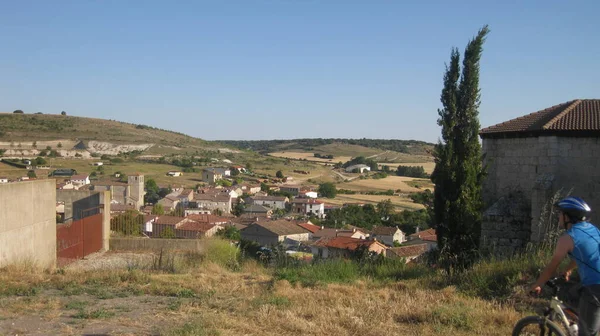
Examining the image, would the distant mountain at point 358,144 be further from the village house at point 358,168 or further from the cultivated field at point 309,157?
the village house at point 358,168

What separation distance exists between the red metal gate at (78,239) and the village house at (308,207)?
5102cm

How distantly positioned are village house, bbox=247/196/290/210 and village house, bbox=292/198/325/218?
2.04 meters

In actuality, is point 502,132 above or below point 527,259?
→ above

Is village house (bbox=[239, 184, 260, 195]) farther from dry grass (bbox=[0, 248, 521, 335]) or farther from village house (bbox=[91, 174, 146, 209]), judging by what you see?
dry grass (bbox=[0, 248, 521, 335])

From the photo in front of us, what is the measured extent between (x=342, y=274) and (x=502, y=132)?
7885 mm

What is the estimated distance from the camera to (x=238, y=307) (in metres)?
6.34

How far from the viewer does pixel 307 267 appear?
8.79 metres

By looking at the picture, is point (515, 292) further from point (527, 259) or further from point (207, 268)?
point (207, 268)

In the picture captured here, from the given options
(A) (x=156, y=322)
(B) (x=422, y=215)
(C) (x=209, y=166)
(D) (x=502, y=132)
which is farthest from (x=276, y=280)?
(C) (x=209, y=166)

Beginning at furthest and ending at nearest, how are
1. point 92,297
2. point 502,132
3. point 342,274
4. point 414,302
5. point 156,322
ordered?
point 502,132 → point 342,274 → point 92,297 → point 414,302 → point 156,322

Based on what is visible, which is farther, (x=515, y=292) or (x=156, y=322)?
(x=515, y=292)

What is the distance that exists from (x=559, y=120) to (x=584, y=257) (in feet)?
34.8

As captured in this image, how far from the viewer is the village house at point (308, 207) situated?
65812 mm

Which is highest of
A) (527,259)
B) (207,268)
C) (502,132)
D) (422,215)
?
(502,132)
